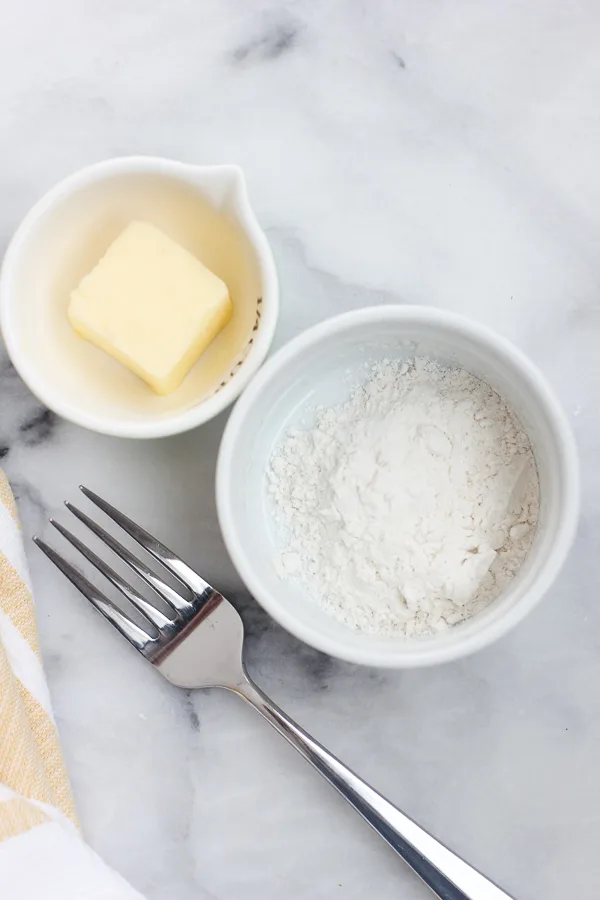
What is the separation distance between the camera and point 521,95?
81 centimetres

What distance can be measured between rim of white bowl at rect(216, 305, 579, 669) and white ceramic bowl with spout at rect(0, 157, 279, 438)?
3 centimetres

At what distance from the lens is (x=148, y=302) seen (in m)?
0.72

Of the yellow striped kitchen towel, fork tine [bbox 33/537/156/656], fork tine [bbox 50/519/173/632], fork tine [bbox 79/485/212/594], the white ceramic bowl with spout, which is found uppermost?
the white ceramic bowl with spout

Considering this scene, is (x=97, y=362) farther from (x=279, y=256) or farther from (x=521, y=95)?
(x=521, y=95)

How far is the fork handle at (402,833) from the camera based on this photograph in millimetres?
697

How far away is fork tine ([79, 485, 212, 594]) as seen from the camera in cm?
74

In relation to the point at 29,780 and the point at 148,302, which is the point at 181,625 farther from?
the point at 148,302

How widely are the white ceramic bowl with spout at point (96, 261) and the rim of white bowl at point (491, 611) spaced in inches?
1.1

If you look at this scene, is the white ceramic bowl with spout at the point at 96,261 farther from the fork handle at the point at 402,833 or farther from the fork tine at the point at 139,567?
the fork handle at the point at 402,833

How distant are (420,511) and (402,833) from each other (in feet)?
0.83

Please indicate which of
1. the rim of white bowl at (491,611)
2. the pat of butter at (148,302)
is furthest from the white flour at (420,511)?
the pat of butter at (148,302)

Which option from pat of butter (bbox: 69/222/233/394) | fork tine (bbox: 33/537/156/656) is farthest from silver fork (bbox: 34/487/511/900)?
pat of butter (bbox: 69/222/233/394)

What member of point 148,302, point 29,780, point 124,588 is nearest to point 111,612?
point 124,588

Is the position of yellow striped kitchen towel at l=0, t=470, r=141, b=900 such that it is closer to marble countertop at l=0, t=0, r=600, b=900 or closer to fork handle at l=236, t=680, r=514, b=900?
marble countertop at l=0, t=0, r=600, b=900
